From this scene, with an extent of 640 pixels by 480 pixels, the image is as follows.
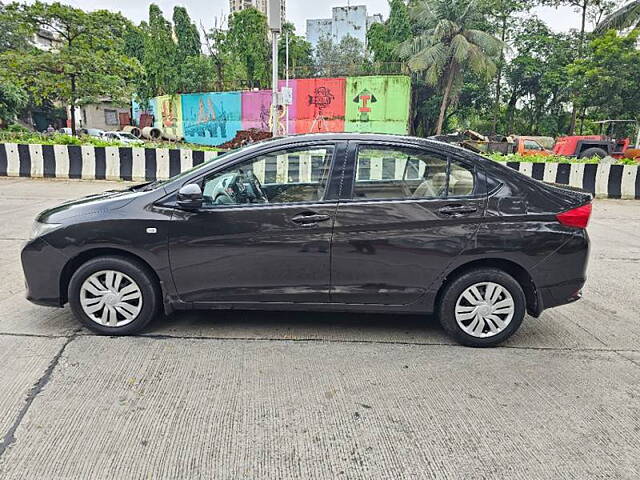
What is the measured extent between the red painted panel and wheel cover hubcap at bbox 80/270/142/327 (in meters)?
28.2

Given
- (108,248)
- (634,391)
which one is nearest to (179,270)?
(108,248)

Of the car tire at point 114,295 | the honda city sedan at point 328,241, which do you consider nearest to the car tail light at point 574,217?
the honda city sedan at point 328,241

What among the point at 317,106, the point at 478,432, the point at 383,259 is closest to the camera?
the point at 478,432

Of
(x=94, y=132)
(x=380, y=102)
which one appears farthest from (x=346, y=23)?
(x=94, y=132)

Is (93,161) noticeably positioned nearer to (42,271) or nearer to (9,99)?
(42,271)

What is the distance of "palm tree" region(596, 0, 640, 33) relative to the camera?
29.7 metres

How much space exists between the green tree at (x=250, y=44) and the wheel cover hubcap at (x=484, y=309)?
1308 inches

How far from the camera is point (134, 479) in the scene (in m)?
2.39

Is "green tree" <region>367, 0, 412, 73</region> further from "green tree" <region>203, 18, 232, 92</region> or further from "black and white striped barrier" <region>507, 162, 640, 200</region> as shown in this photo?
"black and white striped barrier" <region>507, 162, 640, 200</region>

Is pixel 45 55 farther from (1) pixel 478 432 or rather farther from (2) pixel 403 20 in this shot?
(2) pixel 403 20

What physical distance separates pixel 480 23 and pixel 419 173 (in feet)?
113

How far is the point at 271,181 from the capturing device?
396 centimetres

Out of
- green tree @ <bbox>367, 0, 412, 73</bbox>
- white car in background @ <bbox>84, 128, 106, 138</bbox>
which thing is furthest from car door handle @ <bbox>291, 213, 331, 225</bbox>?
green tree @ <bbox>367, 0, 412, 73</bbox>

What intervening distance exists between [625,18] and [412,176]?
34299 millimetres
